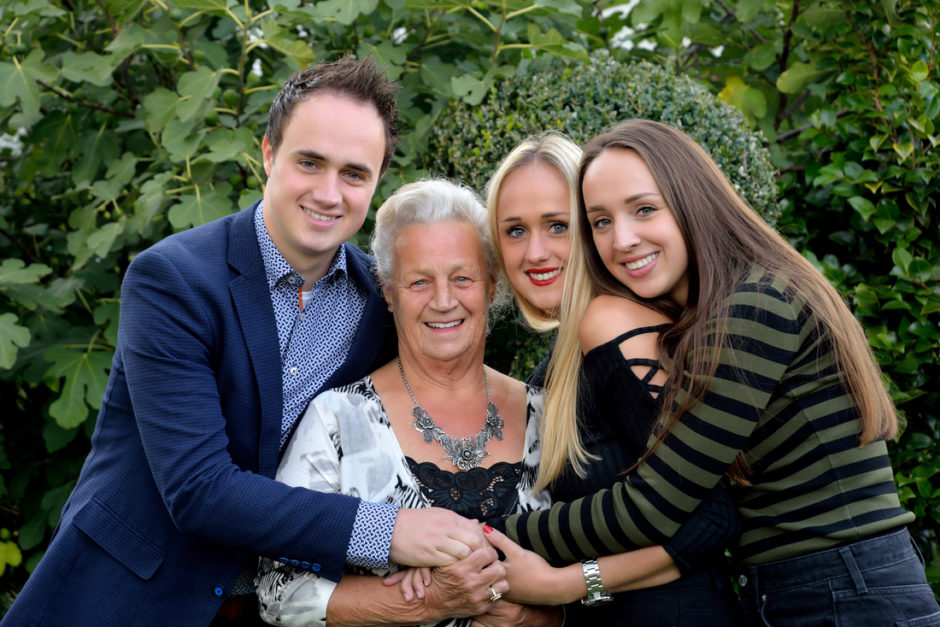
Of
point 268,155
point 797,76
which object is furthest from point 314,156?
point 797,76

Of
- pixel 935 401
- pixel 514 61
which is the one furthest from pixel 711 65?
pixel 935 401

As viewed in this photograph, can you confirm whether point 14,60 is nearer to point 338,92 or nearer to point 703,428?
point 338,92

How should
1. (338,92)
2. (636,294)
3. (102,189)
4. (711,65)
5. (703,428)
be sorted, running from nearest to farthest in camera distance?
(703,428), (636,294), (338,92), (102,189), (711,65)

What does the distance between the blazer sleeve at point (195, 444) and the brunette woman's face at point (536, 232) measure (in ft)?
2.80

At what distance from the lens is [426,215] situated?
2574 mm

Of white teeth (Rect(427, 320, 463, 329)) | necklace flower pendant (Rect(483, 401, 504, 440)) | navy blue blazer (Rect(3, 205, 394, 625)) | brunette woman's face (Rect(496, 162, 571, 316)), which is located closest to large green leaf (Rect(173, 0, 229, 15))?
navy blue blazer (Rect(3, 205, 394, 625))

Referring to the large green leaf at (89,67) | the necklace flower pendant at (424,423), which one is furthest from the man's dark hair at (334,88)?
the large green leaf at (89,67)

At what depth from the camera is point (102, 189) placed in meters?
3.49

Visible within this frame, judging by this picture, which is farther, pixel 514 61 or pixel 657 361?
pixel 514 61

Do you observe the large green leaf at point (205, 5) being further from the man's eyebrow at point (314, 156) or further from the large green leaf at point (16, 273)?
the large green leaf at point (16, 273)

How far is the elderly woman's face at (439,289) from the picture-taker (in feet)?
8.35

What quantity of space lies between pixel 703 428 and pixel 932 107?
2032 millimetres

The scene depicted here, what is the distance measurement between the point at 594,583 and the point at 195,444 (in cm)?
105

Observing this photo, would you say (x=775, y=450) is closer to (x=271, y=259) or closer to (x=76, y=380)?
(x=271, y=259)
